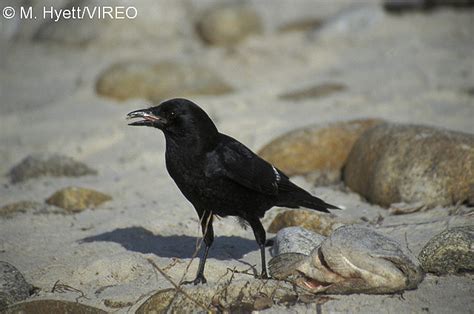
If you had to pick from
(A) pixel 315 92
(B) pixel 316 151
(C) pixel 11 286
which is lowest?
(C) pixel 11 286

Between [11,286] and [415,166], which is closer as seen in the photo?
[11,286]

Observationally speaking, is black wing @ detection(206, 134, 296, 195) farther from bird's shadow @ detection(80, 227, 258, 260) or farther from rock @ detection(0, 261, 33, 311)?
rock @ detection(0, 261, 33, 311)

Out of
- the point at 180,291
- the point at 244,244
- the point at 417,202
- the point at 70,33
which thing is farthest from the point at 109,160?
the point at 70,33

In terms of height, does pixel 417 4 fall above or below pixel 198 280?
above

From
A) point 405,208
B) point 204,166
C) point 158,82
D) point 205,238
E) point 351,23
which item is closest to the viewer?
point 204,166

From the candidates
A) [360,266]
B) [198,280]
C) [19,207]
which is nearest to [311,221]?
[198,280]

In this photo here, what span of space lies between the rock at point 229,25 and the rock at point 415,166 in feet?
20.2

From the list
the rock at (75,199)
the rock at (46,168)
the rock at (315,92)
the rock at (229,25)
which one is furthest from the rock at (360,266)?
the rock at (229,25)

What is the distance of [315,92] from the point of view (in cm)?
961

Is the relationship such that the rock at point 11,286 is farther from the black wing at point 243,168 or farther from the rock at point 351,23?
the rock at point 351,23

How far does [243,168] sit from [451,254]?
138cm

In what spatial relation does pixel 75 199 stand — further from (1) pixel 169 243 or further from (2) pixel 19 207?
(1) pixel 169 243

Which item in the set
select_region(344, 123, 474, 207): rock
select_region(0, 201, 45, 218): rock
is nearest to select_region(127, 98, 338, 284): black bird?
select_region(344, 123, 474, 207): rock

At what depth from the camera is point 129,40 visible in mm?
12820
